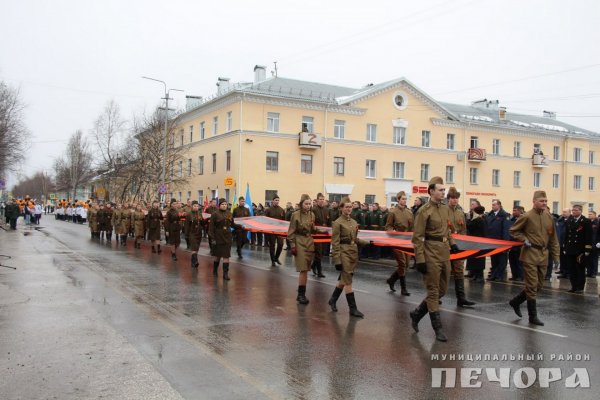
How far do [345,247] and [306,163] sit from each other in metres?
35.9

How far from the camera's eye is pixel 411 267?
17203mm

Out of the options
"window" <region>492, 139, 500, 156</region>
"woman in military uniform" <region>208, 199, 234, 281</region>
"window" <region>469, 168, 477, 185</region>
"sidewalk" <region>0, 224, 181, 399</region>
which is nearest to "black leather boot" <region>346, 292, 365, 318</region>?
"sidewalk" <region>0, 224, 181, 399</region>

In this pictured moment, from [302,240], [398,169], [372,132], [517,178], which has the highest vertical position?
[372,132]

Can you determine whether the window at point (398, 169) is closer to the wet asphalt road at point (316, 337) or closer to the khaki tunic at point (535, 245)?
the wet asphalt road at point (316, 337)

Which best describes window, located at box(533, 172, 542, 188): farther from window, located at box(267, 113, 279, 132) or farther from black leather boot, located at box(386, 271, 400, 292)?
black leather boot, located at box(386, 271, 400, 292)

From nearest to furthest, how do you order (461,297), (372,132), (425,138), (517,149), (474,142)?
(461,297)
(372,132)
(425,138)
(474,142)
(517,149)

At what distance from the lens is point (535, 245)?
→ 8828 millimetres

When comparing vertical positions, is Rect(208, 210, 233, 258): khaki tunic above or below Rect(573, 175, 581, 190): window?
below

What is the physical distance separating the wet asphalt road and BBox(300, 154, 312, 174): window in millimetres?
31304

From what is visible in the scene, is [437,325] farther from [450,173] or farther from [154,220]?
[450,173]

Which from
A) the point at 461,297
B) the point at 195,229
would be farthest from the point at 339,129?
the point at 461,297

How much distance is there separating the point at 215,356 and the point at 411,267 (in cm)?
1180

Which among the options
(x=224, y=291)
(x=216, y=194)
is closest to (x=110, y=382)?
(x=224, y=291)

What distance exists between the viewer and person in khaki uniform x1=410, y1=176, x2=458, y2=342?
24.9 ft
